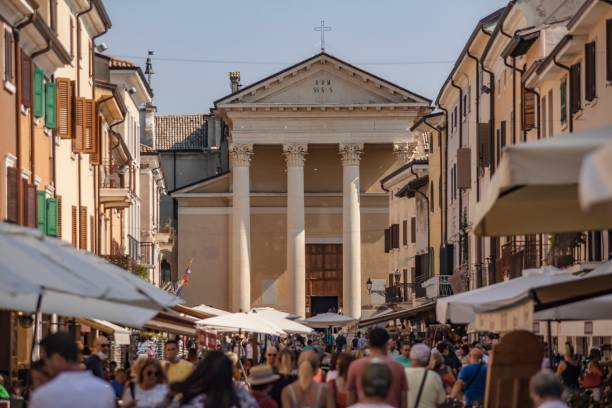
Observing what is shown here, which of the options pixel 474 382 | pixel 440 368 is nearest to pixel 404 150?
pixel 440 368

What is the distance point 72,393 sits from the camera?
8.16m

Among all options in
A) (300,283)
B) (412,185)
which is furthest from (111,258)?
(300,283)

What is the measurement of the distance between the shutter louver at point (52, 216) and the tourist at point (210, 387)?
21.6 metres

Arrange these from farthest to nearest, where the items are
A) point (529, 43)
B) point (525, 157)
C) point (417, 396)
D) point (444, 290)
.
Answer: point (444, 290) → point (529, 43) → point (417, 396) → point (525, 157)

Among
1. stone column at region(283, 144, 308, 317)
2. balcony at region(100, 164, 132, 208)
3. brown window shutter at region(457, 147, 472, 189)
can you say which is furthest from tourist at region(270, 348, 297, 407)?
stone column at region(283, 144, 308, 317)

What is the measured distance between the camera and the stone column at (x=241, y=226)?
8131 centimetres

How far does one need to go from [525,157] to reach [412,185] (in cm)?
5390

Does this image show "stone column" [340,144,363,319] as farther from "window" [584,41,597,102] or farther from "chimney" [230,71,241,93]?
"window" [584,41,597,102]

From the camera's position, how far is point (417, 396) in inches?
503

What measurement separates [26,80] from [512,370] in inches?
648

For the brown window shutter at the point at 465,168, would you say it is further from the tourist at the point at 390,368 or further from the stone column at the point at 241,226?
the stone column at the point at 241,226

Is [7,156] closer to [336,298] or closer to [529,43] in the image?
[529,43]

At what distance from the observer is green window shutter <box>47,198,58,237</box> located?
30530 millimetres

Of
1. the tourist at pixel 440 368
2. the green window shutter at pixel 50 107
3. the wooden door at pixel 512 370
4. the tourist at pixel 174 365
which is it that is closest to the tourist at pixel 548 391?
the wooden door at pixel 512 370
